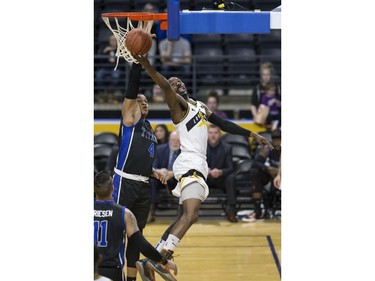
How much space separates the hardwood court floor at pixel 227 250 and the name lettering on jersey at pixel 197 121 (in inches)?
74.7

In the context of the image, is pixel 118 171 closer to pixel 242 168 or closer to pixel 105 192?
pixel 105 192

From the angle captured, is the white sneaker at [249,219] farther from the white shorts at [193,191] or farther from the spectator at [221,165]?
the white shorts at [193,191]

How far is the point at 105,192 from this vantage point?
22.0ft

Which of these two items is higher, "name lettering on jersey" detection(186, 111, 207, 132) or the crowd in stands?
the crowd in stands

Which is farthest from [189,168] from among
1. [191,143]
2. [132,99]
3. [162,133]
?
[162,133]

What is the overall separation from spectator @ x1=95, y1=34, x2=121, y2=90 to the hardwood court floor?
2864 mm

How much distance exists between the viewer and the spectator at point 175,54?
45.7 ft

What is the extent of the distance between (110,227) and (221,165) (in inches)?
214

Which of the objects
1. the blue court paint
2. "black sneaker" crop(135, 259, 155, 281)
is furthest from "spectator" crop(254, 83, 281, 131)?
"black sneaker" crop(135, 259, 155, 281)

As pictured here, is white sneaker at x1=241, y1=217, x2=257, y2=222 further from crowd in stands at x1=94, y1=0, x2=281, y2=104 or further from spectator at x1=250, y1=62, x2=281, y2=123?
crowd in stands at x1=94, y1=0, x2=281, y2=104

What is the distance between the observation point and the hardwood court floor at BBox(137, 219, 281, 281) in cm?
930

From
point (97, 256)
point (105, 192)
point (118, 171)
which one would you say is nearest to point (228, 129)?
point (118, 171)

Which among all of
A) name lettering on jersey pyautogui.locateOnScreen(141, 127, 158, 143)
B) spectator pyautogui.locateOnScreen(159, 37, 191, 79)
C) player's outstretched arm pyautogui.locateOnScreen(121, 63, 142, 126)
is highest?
spectator pyautogui.locateOnScreen(159, 37, 191, 79)

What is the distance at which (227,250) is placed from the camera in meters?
10.5
